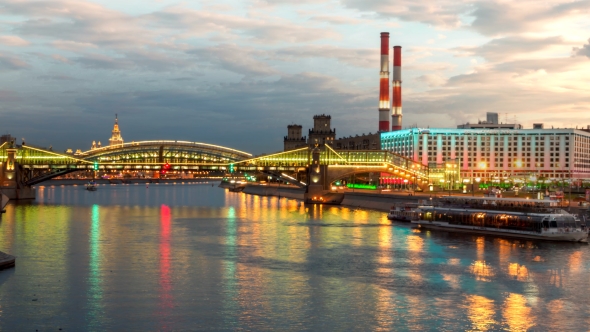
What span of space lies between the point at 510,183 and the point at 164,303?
125 meters

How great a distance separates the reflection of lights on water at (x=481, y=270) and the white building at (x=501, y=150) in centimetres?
12688

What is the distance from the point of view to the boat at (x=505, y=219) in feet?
180

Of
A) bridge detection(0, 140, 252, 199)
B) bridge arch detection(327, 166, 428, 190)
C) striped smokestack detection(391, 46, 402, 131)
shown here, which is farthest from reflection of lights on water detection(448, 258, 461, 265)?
striped smokestack detection(391, 46, 402, 131)

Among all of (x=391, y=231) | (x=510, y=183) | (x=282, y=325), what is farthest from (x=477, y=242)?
(x=510, y=183)

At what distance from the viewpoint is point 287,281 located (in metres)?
37.7

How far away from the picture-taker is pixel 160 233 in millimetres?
61438

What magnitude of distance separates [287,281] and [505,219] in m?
27.5

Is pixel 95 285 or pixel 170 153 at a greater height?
pixel 170 153


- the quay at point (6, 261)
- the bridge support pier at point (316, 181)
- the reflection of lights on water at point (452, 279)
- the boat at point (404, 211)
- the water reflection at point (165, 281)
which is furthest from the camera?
the bridge support pier at point (316, 181)

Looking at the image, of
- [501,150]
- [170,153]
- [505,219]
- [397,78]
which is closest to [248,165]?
[170,153]

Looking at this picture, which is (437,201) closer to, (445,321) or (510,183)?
(445,321)

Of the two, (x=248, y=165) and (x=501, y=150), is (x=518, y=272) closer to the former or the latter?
(x=248, y=165)

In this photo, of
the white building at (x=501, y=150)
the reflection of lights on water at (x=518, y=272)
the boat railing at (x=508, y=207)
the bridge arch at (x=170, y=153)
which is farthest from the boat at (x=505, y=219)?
the white building at (x=501, y=150)

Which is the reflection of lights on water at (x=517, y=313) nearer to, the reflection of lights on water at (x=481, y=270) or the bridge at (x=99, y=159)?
the reflection of lights on water at (x=481, y=270)
